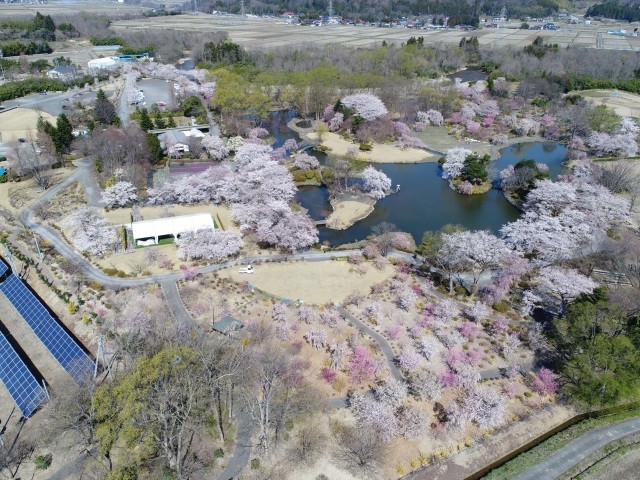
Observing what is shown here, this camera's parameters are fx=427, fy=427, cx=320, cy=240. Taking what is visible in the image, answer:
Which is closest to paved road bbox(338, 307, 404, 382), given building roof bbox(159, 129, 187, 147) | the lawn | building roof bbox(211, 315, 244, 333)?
the lawn

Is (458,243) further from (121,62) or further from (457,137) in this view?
(121,62)

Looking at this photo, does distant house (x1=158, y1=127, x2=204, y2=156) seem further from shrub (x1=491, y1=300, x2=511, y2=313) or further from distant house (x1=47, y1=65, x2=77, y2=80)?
distant house (x1=47, y1=65, x2=77, y2=80)

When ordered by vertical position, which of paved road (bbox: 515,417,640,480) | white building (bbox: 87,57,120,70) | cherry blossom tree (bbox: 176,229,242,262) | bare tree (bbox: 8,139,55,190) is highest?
white building (bbox: 87,57,120,70)

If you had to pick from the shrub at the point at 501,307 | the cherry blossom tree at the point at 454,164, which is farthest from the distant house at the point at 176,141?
the shrub at the point at 501,307

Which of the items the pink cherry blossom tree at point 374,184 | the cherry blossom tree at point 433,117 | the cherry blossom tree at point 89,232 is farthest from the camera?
the cherry blossom tree at point 433,117

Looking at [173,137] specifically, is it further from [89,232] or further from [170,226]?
[89,232]

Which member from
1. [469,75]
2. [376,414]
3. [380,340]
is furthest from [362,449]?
[469,75]

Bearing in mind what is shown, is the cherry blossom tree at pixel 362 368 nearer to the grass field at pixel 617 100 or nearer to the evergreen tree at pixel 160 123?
the evergreen tree at pixel 160 123
